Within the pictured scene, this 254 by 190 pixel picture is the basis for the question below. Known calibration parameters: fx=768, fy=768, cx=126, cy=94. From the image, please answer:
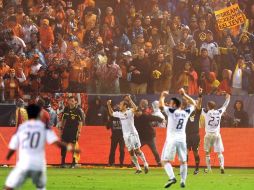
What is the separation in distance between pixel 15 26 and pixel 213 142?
10.0 meters

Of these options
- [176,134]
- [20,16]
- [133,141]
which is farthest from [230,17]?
[176,134]

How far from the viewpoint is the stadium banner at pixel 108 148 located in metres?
28.4

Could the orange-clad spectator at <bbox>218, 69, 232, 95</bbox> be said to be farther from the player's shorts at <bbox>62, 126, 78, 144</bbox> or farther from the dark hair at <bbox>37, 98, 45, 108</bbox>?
the dark hair at <bbox>37, 98, 45, 108</bbox>

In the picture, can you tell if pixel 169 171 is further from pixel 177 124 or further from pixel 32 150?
pixel 32 150

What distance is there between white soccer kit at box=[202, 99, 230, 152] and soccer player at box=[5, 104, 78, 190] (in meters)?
13.9

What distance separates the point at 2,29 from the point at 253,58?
33.8 ft

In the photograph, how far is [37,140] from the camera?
1234 cm

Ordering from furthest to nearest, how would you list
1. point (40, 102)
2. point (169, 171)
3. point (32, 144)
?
point (40, 102) → point (169, 171) → point (32, 144)

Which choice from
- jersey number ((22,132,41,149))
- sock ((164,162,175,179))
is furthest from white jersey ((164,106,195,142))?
jersey number ((22,132,41,149))

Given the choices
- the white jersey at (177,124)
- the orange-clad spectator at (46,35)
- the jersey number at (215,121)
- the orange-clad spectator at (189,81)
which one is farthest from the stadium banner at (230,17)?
the white jersey at (177,124)

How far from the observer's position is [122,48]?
3161cm

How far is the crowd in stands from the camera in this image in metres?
29.8

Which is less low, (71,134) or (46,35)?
(46,35)

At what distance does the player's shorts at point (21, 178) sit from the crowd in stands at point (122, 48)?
16443 mm
